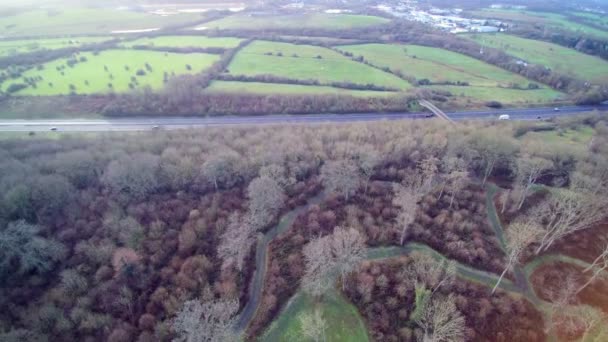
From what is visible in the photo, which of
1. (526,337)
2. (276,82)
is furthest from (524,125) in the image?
(276,82)

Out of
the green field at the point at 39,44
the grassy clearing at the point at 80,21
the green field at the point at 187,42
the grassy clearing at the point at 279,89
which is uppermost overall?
the grassy clearing at the point at 80,21

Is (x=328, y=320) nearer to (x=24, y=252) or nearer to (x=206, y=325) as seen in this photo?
(x=206, y=325)

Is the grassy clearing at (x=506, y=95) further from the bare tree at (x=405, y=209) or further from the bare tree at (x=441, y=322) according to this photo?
the bare tree at (x=441, y=322)

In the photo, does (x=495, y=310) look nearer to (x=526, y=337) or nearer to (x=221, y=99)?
(x=526, y=337)

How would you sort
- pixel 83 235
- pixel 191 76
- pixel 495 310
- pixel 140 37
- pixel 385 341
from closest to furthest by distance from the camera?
pixel 385 341 → pixel 495 310 → pixel 83 235 → pixel 191 76 → pixel 140 37

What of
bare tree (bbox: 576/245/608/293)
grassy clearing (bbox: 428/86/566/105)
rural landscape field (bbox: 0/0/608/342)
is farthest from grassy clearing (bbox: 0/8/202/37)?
bare tree (bbox: 576/245/608/293)

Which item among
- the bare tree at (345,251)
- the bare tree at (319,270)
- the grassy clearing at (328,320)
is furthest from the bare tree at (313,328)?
the bare tree at (345,251)

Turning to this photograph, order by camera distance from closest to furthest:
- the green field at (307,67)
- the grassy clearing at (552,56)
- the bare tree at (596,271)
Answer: the bare tree at (596,271) → the green field at (307,67) → the grassy clearing at (552,56)
